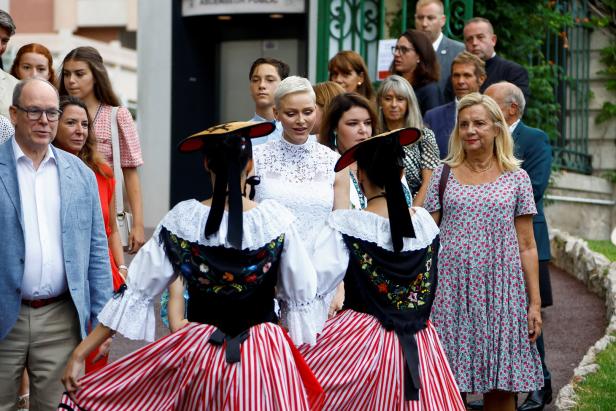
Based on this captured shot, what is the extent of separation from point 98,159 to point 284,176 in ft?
3.31

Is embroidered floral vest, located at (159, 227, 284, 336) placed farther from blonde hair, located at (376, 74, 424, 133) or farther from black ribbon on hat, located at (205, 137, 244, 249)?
blonde hair, located at (376, 74, 424, 133)

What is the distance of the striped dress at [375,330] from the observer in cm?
547

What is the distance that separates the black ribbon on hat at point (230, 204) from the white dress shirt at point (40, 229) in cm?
104

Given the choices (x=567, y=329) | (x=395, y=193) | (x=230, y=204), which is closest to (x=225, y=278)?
(x=230, y=204)

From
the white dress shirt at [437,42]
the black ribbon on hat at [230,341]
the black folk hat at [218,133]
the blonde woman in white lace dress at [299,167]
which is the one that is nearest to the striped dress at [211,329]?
the black ribbon on hat at [230,341]

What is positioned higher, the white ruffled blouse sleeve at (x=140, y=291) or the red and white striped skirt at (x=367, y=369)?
the white ruffled blouse sleeve at (x=140, y=291)

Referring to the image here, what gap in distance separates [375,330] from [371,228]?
1.46 ft

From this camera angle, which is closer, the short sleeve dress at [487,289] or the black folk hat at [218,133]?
the black folk hat at [218,133]

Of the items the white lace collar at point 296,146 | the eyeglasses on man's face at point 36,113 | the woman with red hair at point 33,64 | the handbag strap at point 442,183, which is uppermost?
the woman with red hair at point 33,64

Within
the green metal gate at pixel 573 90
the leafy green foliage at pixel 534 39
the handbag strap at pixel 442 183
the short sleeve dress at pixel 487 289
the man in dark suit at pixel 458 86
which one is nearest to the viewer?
the short sleeve dress at pixel 487 289

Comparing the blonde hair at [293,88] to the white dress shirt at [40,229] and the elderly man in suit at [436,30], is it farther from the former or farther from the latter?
the elderly man in suit at [436,30]

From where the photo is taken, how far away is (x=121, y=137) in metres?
7.37

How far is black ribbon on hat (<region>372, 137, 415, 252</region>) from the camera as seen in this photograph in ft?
18.0

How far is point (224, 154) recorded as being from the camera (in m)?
5.12
